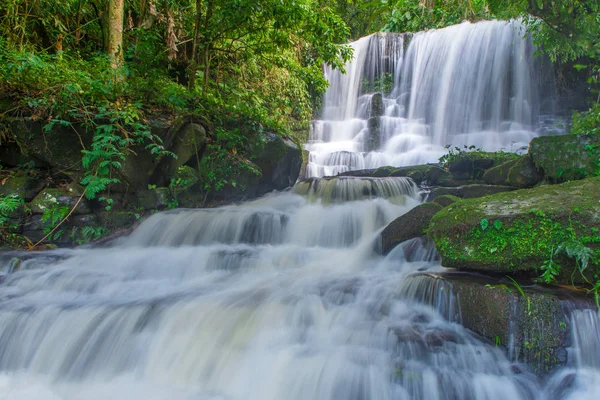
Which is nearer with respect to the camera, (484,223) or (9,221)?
(484,223)

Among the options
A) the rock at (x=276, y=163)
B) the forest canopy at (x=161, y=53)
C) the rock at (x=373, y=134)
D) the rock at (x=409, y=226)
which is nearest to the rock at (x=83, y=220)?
the forest canopy at (x=161, y=53)

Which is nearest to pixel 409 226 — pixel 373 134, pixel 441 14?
pixel 441 14

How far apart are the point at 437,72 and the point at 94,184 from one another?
11.9 metres

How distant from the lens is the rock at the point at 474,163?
24.5 feet

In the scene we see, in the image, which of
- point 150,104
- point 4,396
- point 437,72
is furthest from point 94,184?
point 437,72

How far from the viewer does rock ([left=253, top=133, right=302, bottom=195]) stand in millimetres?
7461

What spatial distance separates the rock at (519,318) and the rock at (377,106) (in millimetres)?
10712

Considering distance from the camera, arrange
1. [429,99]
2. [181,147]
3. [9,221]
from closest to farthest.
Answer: [9,221] < [181,147] < [429,99]

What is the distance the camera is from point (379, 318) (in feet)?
11.5

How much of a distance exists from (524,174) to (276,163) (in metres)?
4.55

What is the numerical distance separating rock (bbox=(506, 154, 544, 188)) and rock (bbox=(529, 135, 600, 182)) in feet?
0.45

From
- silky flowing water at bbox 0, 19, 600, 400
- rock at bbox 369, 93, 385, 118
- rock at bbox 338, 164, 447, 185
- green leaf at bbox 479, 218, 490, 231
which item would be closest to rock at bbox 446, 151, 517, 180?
rock at bbox 338, 164, 447, 185

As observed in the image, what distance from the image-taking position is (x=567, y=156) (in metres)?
5.09

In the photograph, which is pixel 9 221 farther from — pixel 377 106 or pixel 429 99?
pixel 429 99
